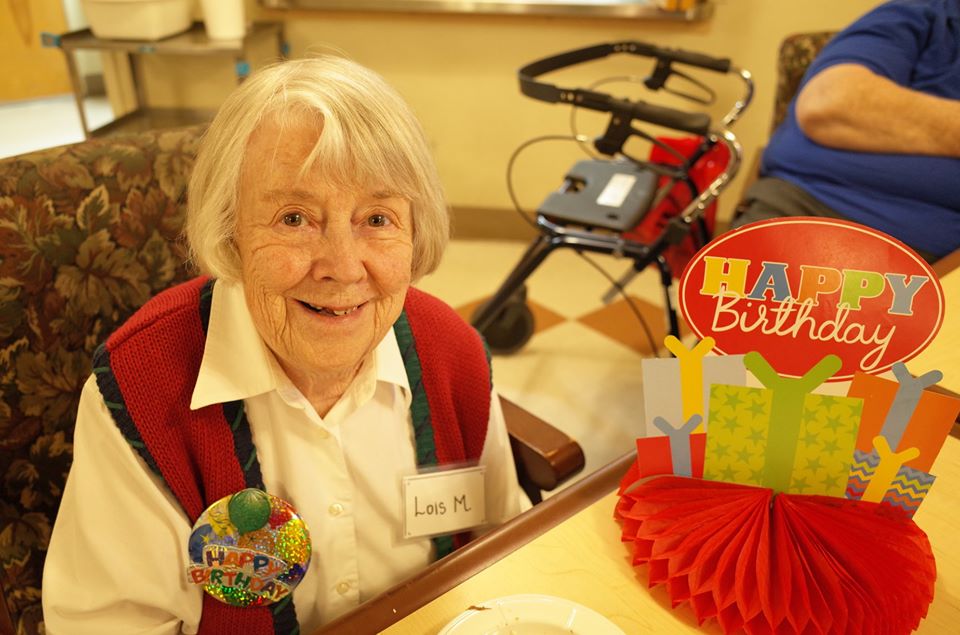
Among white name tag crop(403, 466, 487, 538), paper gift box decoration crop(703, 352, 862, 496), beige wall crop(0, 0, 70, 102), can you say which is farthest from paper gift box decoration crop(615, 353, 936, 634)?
beige wall crop(0, 0, 70, 102)

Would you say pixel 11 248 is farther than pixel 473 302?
No

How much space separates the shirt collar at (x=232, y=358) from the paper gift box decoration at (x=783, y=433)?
1.67 ft

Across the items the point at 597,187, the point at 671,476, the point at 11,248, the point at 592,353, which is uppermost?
the point at 11,248

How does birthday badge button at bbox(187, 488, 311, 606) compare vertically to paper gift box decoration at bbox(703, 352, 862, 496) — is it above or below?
below

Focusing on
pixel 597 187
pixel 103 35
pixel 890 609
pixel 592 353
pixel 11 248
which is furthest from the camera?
pixel 103 35

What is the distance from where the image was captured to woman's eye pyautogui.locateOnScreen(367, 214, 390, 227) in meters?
0.83

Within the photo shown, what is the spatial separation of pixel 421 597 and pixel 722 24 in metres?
2.86

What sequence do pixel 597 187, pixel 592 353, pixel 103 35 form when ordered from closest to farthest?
pixel 597 187
pixel 592 353
pixel 103 35

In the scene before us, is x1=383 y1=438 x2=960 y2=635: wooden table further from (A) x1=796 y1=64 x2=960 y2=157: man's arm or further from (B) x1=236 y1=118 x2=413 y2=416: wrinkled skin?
(A) x1=796 y1=64 x2=960 y2=157: man's arm

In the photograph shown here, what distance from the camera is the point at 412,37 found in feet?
10.6

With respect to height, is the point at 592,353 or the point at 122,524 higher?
the point at 122,524

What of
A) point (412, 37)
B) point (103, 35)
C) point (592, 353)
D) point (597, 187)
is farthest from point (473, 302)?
point (103, 35)

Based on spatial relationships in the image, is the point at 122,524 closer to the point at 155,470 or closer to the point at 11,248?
the point at 155,470

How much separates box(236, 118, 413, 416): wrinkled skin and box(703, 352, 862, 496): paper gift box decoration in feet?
1.29
